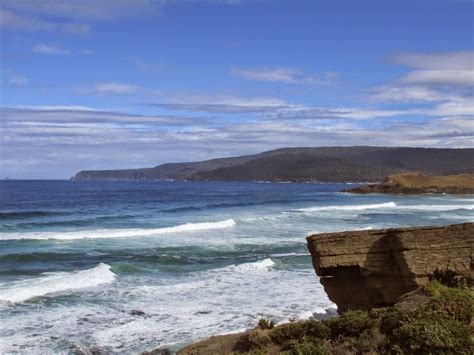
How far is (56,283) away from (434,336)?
48.5 feet

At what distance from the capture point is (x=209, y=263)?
24.2 metres

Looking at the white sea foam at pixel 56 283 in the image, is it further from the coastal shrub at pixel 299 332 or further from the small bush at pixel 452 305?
the small bush at pixel 452 305

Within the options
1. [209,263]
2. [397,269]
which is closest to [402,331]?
[397,269]

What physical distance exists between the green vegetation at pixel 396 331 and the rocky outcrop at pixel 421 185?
302ft

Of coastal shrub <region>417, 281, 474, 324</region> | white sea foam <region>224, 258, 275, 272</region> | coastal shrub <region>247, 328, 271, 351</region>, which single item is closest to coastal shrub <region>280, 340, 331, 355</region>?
Result: coastal shrub <region>247, 328, 271, 351</region>

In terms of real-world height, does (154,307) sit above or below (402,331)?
below

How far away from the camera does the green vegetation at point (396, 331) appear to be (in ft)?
26.0

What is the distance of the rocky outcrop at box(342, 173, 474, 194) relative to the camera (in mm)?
98906

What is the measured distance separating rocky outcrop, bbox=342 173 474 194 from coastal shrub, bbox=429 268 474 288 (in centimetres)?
9050

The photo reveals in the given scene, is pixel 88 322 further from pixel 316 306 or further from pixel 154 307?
pixel 316 306

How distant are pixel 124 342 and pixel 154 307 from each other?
3.17 m

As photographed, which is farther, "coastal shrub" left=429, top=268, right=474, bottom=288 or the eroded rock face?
the eroded rock face

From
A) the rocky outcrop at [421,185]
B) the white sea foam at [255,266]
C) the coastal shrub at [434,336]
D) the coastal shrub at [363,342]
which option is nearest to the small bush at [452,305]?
the coastal shrub at [434,336]

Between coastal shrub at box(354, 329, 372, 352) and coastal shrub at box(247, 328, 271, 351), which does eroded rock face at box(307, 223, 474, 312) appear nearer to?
coastal shrub at box(354, 329, 372, 352)
